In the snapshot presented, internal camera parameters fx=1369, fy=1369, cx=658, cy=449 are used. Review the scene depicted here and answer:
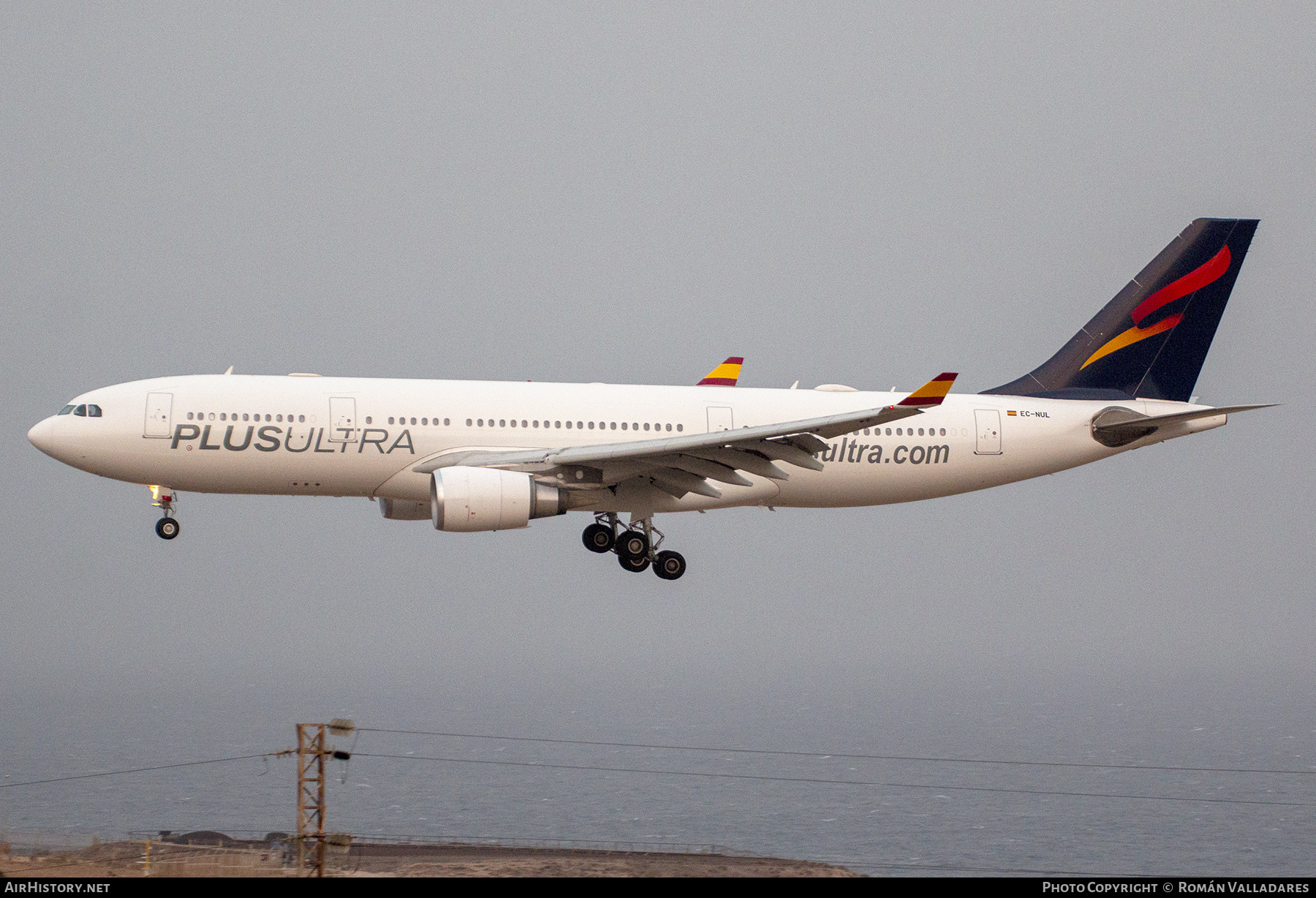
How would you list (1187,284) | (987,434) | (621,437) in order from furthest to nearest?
(1187,284) < (987,434) < (621,437)

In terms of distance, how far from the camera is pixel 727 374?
40.0 meters

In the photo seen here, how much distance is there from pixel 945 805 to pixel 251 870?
76.0m

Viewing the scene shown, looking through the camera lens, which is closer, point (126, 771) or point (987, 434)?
point (987, 434)

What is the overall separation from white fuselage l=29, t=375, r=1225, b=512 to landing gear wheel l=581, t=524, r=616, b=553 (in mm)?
1568

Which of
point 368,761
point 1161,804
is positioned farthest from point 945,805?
point 368,761

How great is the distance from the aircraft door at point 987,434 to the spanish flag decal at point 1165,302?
426 centimetres

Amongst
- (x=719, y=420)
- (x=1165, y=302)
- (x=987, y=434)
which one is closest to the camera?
(x=719, y=420)

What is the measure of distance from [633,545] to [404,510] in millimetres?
6135

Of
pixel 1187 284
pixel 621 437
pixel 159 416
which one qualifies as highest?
pixel 1187 284

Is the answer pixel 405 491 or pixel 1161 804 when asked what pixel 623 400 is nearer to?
pixel 405 491

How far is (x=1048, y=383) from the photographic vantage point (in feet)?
130

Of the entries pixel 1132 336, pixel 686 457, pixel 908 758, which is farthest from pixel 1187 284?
pixel 908 758

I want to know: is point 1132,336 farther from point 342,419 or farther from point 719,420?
point 342,419

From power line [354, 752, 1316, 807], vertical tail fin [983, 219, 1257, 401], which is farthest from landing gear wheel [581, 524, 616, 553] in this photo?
power line [354, 752, 1316, 807]
